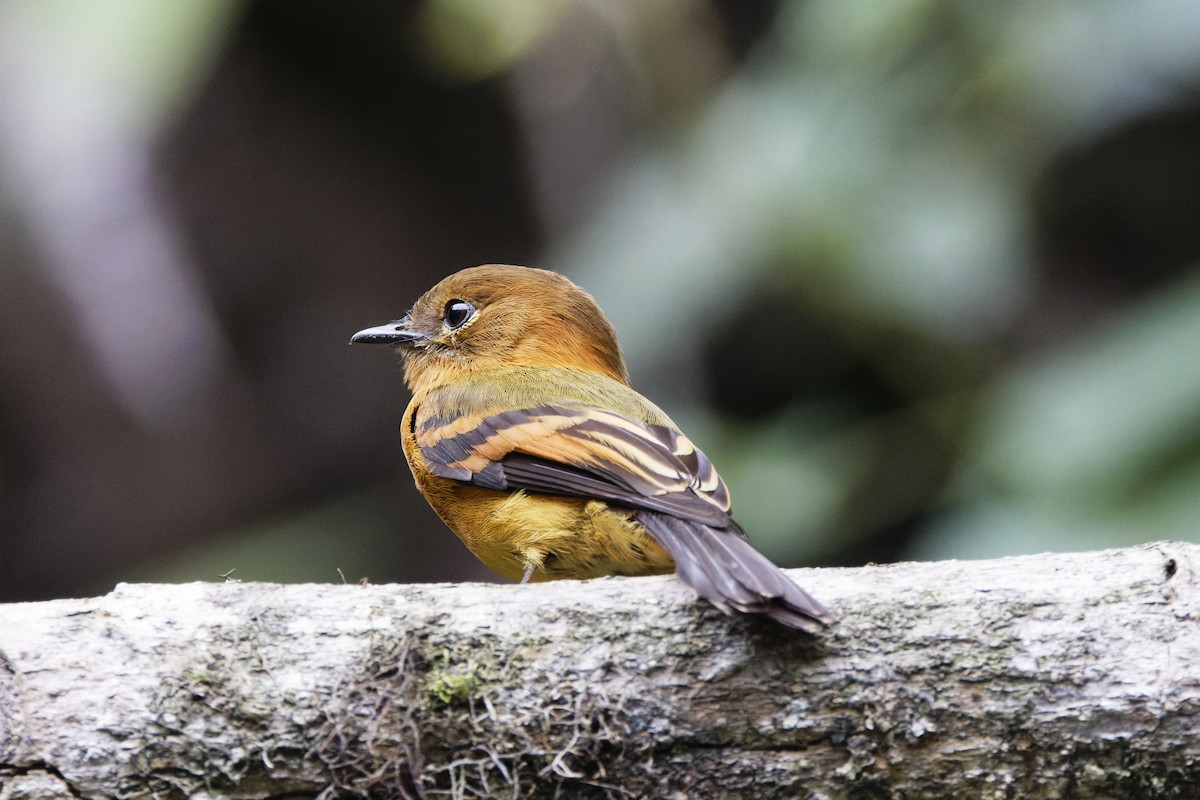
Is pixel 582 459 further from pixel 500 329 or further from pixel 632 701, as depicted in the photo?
pixel 500 329

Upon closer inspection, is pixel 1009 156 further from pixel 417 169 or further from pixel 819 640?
pixel 417 169

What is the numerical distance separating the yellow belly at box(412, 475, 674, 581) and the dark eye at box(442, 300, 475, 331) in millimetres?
1069

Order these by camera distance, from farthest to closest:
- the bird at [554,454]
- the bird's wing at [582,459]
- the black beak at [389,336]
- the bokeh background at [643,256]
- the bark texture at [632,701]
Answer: the black beak at [389,336] → the bokeh background at [643,256] → the bird's wing at [582,459] → the bird at [554,454] → the bark texture at [632,701]

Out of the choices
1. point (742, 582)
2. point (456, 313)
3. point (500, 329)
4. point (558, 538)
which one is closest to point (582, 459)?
point (558, 538)

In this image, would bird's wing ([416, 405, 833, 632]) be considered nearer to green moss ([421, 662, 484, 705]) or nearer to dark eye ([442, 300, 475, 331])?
green moss ([421, 662, 484, 705])

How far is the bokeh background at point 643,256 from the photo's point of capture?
393 centimetres

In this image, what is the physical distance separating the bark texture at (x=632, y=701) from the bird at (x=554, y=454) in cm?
16

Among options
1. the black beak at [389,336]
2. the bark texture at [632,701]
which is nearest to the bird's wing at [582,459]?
the bark texture at [632,701]

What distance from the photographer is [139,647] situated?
7.69ft

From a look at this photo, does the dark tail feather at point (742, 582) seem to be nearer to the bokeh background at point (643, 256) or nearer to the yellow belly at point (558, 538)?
the yellow belly at point (558, 538)

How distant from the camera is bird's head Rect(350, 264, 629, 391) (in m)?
4.15

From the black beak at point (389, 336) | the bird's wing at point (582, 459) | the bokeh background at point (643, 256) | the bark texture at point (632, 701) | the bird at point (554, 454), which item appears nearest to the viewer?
the bark texture at point (632, 701)

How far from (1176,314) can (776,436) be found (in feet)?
4.89

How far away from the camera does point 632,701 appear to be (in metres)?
2.30
